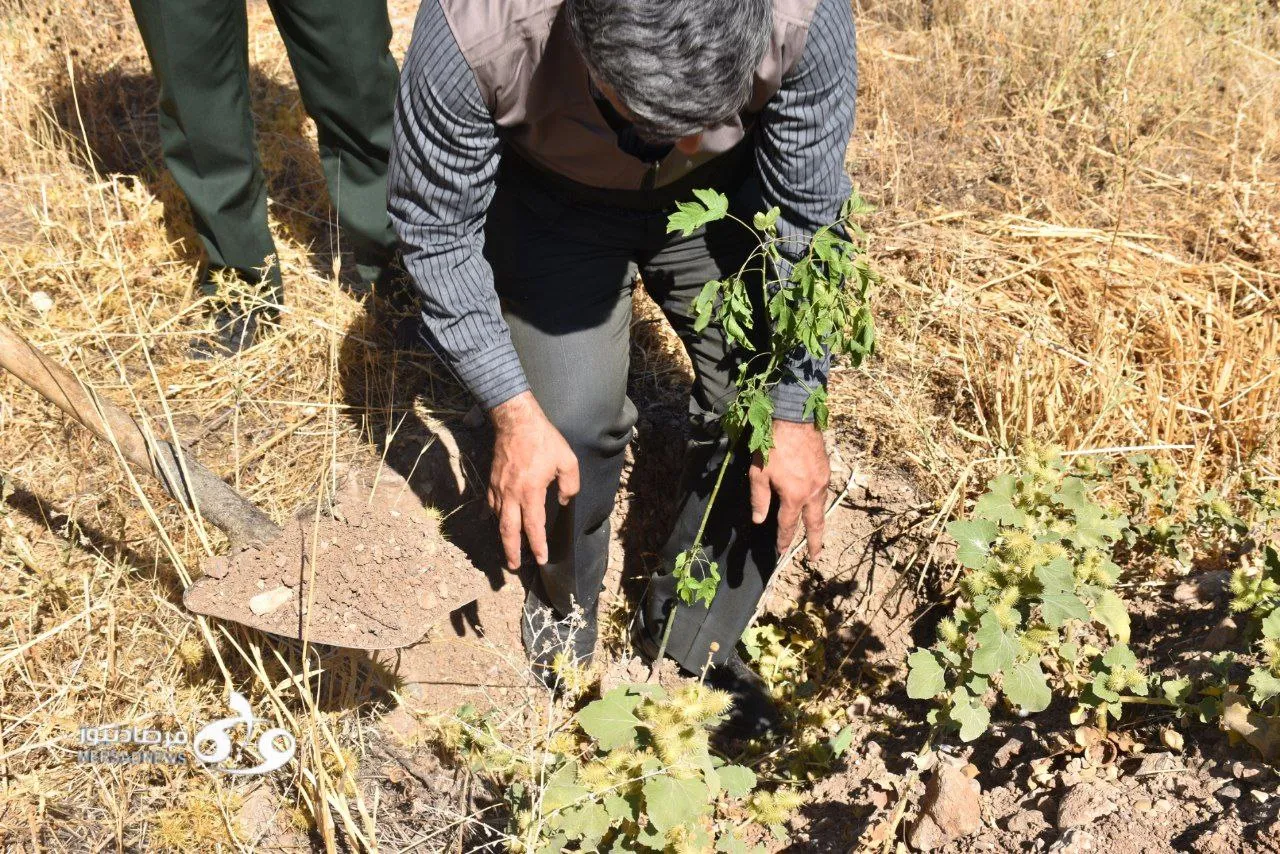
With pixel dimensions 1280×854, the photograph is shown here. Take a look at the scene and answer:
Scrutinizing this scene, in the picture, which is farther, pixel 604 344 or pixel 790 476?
pixel 604 344

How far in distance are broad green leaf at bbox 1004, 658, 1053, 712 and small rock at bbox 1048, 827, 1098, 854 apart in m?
0.21

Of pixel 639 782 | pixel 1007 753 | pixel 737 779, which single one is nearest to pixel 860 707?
pixel 1007 753

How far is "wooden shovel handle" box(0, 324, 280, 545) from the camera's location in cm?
199

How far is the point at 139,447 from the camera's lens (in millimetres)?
2168

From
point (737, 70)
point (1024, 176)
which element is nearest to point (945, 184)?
point (1024, 176)

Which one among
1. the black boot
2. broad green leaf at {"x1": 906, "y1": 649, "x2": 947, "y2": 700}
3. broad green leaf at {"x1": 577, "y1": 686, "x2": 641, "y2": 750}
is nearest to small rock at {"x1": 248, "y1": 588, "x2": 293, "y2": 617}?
broad green leaf at {"x1": 577, "y1": 686, "x2": 641, "y2": 750}

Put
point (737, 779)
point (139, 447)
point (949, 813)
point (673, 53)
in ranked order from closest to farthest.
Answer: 1. point (673, 53)
2. point (737, 779)
3. point (949, 813)
4. point (139, 447)

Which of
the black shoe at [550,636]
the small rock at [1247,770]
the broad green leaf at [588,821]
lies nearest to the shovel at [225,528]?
the black shoe at [550,636]

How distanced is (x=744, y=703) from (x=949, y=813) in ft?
2.87

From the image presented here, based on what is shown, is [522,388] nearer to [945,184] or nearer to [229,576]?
[229,576]

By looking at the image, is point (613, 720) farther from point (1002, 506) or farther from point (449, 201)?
point (449, 201)

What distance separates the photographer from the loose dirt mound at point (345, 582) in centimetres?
210

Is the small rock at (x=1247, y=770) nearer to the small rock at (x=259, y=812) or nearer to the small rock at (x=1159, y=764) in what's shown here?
the small rock at (x=1159, y=764)

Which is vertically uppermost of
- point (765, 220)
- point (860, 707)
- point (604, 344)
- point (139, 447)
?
point (765, 220)
